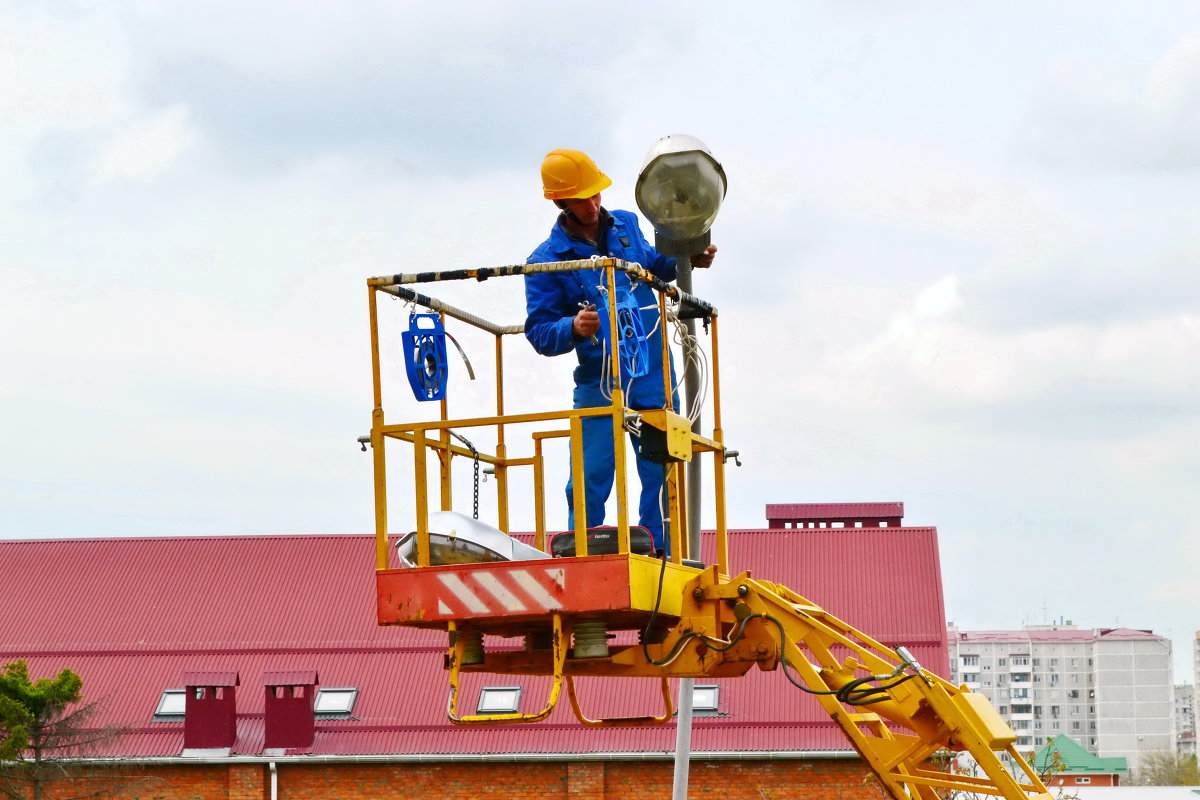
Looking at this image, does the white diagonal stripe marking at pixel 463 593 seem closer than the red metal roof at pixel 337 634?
Yes

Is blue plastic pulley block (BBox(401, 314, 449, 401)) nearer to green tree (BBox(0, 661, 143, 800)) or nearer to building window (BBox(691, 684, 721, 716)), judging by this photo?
green tree (BBox(0, 661, 143, 800))

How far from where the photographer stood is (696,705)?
2559 cm

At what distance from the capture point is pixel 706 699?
83.9ft

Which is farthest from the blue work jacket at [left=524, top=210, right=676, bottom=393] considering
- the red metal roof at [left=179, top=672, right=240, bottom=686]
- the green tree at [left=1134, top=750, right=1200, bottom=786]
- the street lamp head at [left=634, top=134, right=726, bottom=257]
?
the green tree at [left=1134, top=750, right=1200, bottom=786]

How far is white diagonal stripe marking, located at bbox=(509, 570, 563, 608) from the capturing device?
25.7 ft

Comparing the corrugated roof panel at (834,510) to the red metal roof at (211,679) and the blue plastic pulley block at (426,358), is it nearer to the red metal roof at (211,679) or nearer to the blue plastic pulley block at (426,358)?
the red metal roof at (211,679)

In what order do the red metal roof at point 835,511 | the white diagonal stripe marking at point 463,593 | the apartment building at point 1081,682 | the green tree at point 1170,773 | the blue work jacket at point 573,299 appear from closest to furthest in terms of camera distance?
the white diagonal stripe marking at point 463,593 → the blue work jacket at point 573,299 → the red metal roof at point 835,511 → the green tree at point 1170,773 → the apartment building at point 1081,682

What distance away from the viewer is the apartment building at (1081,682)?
4938 inches

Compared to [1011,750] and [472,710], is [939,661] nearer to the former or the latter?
[472,710]

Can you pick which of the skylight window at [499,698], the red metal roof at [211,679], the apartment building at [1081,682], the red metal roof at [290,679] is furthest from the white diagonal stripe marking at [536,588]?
the apartment building at [1081,682]

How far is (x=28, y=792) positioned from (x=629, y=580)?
61.8ft

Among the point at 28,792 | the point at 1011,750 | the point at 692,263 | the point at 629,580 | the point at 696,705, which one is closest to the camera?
the point at 629,580

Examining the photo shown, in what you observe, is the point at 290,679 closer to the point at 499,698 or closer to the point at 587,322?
the point at 499,698

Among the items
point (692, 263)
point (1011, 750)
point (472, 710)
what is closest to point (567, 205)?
point (692, 263)
